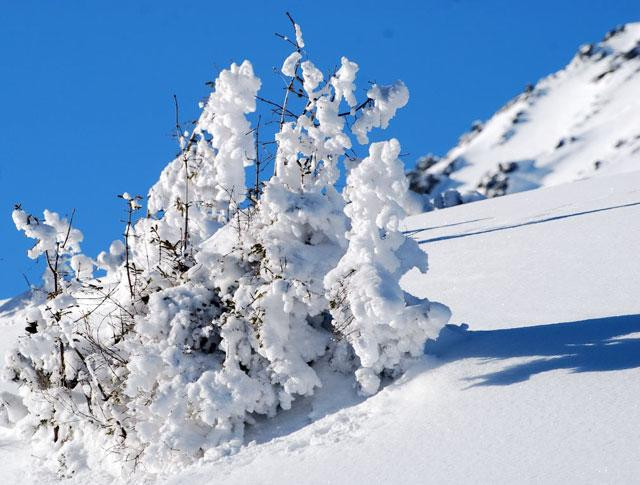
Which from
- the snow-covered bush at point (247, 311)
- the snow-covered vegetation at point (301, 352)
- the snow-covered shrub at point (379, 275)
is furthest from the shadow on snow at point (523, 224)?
the snow-covered shrub at point (379, 275)

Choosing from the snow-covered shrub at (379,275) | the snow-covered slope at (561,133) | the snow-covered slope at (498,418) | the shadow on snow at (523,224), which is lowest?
the snow-covered slope at (498,418)

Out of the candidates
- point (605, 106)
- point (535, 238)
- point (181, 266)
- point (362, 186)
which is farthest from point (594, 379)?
point (605, 106)

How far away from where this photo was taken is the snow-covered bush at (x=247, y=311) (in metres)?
6.26

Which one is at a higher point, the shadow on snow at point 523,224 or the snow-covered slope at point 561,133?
the snow-covered slope at point 561,133

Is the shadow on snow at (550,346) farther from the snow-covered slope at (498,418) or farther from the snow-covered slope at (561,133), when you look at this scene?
the snow-covered slope at (561,133)

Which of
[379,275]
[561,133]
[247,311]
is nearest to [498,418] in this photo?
[379,275]

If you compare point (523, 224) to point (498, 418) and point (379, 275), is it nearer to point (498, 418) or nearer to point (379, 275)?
point (379, 275)

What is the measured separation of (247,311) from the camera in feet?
22.0

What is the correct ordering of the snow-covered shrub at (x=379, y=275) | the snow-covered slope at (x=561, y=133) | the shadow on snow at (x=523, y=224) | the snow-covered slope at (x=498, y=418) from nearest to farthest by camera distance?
the snow-covered slope at (x=498, y=418), the snow-covered shrub at (x=379, y=275), the shadow on snow at (x=523, y=224), the snow-covered slope at (x=561, y=133)

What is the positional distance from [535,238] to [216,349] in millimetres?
7496

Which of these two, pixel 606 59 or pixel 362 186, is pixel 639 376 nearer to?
pixel 362 186

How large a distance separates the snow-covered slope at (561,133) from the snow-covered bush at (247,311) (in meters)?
99.4

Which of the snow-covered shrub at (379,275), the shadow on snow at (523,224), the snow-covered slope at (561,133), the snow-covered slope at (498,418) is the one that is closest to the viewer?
the snow-covered slope at (498,418)

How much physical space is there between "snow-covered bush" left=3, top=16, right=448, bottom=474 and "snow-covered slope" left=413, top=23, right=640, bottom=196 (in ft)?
326
